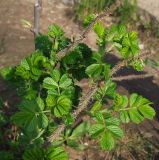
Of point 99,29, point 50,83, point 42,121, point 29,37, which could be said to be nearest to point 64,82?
point 50,83

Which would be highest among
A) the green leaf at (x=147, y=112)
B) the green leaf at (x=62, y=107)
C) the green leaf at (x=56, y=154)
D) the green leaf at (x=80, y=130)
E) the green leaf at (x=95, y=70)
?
the green leaf at (x=95, y=70)

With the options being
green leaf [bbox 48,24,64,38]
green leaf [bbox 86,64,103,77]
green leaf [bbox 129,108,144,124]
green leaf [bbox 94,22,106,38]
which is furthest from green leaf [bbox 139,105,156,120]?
green leaf [bbox 48,24,64,38]

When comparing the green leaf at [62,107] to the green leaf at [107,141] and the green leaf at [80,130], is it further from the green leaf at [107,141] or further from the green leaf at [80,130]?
the green leaf at [80,130]

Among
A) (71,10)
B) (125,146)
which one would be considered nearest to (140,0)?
(71,10)

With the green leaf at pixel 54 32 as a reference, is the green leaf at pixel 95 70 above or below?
below

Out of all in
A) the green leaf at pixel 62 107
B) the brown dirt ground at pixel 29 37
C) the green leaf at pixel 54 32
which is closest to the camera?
the green leaf at pixel 62 107

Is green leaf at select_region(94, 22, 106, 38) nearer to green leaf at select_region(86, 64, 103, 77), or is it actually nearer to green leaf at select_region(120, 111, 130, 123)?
green leaf at select_region(86, 64, 103, 77)

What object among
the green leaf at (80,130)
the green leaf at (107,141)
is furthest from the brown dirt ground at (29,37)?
the green leaf at (107,141)

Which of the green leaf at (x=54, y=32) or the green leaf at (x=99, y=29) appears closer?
the green leaf at (x=99, y=29)

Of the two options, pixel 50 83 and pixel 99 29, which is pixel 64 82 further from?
pixel 99 29
